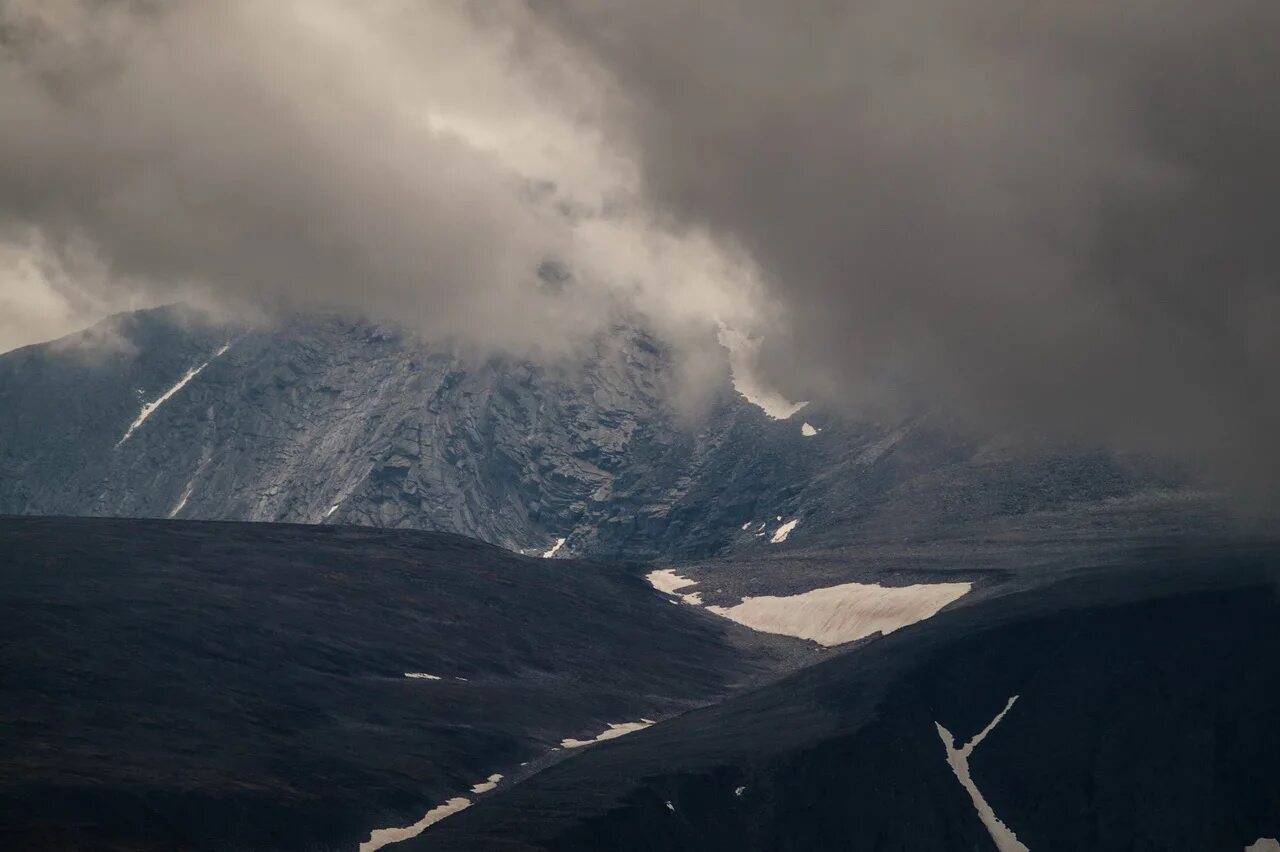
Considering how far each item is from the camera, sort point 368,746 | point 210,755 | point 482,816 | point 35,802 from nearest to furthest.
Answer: point 35,802 → point 482,816 → point 210,755 → point 368,746

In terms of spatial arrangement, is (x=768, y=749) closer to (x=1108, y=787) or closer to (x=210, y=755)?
(x=1108, y=787)

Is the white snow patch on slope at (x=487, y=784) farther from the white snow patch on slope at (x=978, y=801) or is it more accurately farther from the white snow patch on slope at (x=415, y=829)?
the white snow patch on slope at (x=978, y=801)

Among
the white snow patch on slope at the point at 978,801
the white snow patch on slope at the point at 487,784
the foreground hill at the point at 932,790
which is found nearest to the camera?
the foreground hill at the point at 932,790

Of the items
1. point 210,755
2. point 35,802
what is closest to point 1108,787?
point 210,755

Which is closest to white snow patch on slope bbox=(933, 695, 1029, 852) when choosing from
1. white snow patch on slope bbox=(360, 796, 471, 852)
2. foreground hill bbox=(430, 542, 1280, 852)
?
foreground hill bbox=(430, 542, 1280, 852)

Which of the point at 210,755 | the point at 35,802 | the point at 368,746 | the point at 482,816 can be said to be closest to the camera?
the point at 35,802

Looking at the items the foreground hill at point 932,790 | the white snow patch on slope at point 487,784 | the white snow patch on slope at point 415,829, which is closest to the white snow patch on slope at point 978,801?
the foreground hill at point 932,790

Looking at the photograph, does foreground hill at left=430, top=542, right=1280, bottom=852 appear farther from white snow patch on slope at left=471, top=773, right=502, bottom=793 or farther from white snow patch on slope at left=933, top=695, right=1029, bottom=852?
white snow patch on slope at left=471, top=773, right=502, bottom=793
